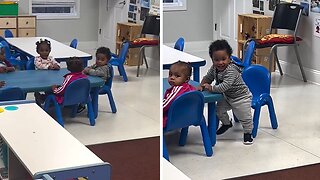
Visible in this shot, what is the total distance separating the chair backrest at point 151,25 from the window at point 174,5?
13 cm

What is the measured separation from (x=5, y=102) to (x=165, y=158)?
868 mm

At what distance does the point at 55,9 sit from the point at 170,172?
3.37 ft

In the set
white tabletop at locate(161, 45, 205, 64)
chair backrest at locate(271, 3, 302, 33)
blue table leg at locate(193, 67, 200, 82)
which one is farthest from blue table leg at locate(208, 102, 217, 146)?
chair backrest at locate(271, 3, 302, 33)

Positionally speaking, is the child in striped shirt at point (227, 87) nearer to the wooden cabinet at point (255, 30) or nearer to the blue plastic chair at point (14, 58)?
the wooden cabinet at point (255, 30)

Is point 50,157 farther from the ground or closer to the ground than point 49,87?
closer to the ground

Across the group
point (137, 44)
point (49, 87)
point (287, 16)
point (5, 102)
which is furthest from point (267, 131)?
point (5, 102)

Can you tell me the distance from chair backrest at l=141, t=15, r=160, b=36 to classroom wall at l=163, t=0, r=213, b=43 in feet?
0.43

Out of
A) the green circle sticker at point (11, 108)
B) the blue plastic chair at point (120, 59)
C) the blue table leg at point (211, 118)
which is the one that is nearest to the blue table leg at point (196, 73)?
the blue table leg at point (211, 118)

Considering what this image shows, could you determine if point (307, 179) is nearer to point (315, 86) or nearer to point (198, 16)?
point (315, 86)

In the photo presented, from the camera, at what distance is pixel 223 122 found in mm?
2824

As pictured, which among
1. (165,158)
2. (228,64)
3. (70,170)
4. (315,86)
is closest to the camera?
(70,170)

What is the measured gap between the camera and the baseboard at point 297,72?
10.5 ft

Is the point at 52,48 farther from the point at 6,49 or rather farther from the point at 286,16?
the point at 286,16

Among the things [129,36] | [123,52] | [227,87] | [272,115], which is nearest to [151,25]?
[129,36]
